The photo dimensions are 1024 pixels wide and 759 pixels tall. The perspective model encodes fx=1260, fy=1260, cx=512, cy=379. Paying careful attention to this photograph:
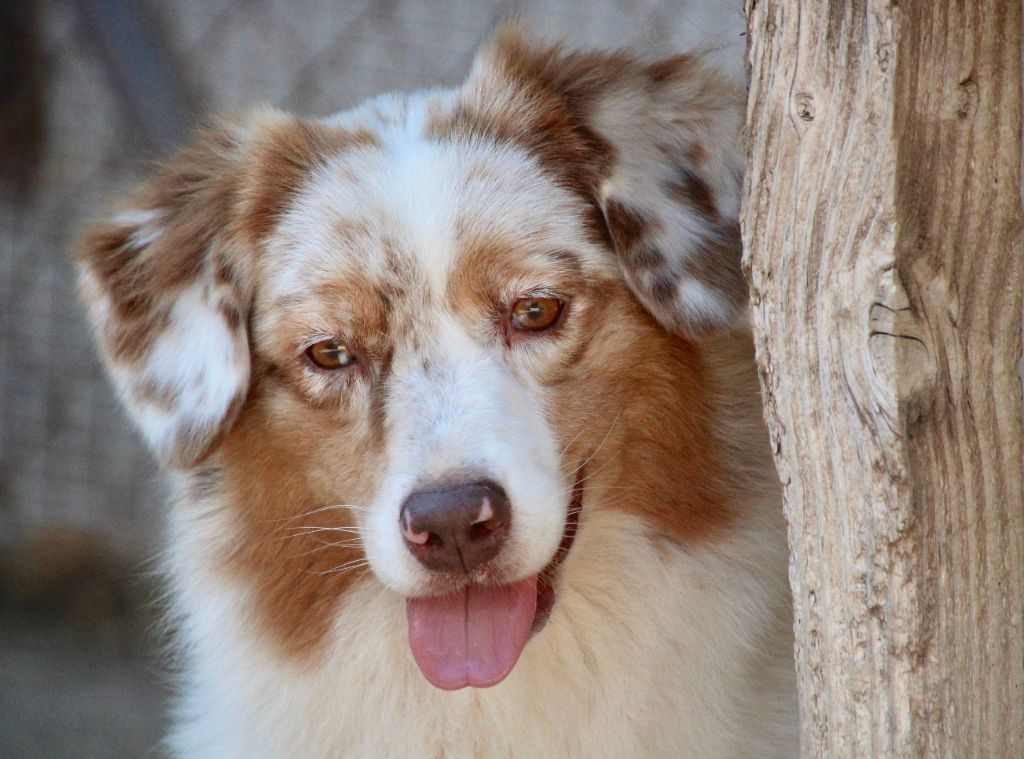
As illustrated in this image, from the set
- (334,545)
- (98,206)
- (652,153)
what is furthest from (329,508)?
(98,206)

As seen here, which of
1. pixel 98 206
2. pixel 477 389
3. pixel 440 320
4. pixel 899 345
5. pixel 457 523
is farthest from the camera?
pixel 98 206

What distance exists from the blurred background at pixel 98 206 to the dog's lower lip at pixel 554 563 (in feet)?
6.87

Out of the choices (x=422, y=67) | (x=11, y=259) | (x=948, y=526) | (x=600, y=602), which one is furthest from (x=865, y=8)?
(x=11, y=259)

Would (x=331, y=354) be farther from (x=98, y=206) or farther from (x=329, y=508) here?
(x=98, y=206)

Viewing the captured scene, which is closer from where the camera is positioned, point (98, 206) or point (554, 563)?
point (554, 563)

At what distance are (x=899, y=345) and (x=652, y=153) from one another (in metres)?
1.02

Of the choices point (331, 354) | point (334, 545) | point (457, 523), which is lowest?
point (334, 545)

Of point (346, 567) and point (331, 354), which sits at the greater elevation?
point (331, 354)

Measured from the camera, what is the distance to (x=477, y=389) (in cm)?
233

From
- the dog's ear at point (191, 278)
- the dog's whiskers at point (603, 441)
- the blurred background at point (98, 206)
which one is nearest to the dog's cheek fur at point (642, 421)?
the dog's whiskers at point (603, 441)

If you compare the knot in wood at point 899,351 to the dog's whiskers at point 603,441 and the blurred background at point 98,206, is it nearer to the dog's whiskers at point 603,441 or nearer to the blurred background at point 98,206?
the dog's whiskers at point 603,441

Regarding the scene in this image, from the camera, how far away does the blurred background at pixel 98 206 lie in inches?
168

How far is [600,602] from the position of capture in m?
2.59

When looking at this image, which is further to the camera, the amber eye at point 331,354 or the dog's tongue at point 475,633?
the amber eye at point 331,354
